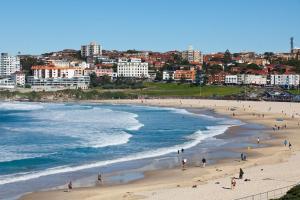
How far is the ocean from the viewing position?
93.5 feet

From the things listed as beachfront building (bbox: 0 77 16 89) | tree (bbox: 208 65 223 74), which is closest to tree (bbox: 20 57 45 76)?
beachfront building (bbox: 0 77 16 89)

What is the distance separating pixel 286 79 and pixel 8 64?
9531 centimetres

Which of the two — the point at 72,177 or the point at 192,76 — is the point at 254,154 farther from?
the point at 192,76

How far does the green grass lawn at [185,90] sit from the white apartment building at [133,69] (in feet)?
83.7

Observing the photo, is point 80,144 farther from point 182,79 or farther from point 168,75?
point 168,75

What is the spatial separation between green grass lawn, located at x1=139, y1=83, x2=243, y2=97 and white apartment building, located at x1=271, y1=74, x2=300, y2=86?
14799 millimetres

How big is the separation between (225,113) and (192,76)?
76.5 metres

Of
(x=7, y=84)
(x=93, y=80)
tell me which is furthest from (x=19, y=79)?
(x=93, y=80)

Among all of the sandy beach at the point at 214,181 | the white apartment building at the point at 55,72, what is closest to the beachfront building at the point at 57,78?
the white apartment building at the point at 55,72

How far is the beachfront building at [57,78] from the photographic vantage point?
147750 mm

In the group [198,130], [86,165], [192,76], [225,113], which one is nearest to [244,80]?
[192,76]

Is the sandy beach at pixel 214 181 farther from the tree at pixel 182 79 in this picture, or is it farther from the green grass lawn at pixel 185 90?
the tree at pixel 182 79

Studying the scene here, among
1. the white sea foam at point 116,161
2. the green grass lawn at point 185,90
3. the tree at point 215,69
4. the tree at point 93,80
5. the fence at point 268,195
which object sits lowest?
the white sea foam at point 116,161

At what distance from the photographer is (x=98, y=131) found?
49.6m
